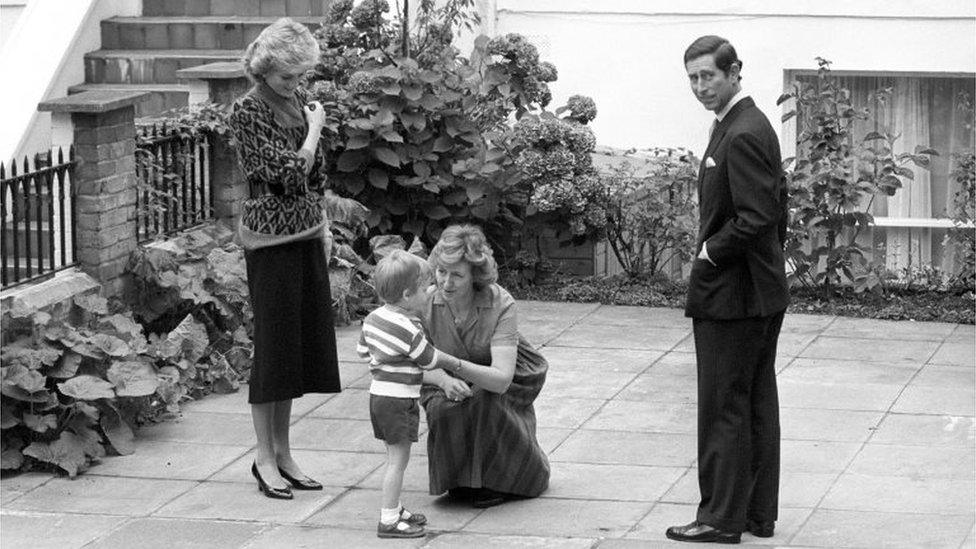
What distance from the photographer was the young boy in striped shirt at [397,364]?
648 centimetres

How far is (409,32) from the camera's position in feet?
40.3

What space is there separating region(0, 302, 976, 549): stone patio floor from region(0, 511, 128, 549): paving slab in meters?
0.01

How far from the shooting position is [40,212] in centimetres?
852

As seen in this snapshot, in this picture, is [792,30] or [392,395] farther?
[792,30]

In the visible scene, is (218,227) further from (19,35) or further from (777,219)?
(777,219)

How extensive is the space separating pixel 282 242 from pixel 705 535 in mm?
2127

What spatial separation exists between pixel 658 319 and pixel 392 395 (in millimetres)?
4550

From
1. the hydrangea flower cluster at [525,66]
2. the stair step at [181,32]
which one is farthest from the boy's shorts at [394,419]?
the stair step at [181,32]

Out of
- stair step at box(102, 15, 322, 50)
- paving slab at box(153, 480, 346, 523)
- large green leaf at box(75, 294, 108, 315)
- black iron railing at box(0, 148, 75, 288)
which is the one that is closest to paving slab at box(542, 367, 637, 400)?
paving slab at box(153, 480, 346, 523)

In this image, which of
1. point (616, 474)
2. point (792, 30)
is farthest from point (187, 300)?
point (792, 30)

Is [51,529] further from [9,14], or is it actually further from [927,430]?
[9,14]

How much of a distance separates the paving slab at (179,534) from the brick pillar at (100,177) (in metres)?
2.48

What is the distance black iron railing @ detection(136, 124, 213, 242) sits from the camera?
9.59m

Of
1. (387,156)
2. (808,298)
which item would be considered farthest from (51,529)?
(808,298)
